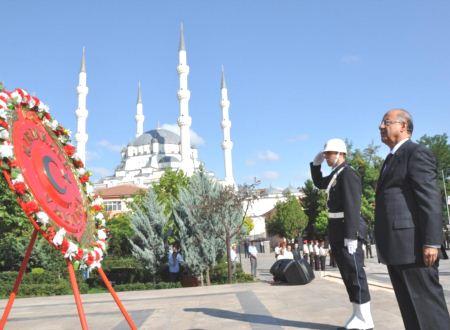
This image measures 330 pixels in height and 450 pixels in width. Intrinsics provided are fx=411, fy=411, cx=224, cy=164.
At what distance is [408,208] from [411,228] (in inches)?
6.1

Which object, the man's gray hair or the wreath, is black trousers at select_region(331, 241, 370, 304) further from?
the wreath

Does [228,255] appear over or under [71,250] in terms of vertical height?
under

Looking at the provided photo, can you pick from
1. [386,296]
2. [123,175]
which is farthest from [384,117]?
[123,175]

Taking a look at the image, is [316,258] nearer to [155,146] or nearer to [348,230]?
[348,230]

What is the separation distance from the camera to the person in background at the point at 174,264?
Answer: 15406mm

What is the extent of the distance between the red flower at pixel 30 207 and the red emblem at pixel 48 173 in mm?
74

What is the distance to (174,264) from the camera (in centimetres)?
1543

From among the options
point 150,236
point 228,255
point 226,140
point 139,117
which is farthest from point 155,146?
point 228,255

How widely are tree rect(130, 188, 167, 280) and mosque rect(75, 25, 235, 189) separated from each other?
131 ft

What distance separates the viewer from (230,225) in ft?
51.3

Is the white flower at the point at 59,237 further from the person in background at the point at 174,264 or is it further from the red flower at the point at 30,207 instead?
the person in background at the point at 174,264

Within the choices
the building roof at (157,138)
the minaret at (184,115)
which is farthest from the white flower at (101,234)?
the building roof at (157,138)

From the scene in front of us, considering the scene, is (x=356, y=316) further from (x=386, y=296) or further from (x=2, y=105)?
(x=2, y=105)

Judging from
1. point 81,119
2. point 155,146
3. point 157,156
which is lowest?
point 81,119
